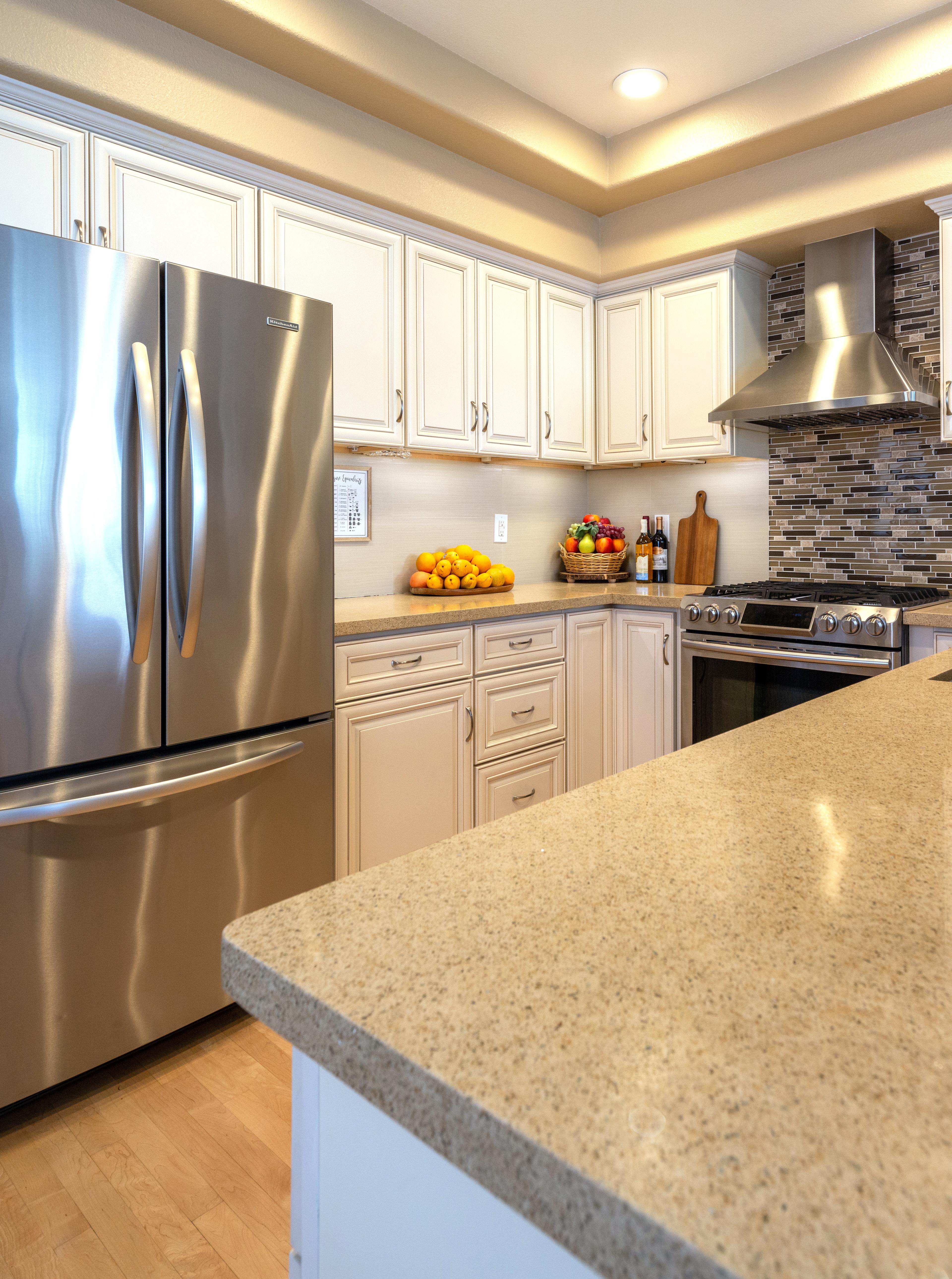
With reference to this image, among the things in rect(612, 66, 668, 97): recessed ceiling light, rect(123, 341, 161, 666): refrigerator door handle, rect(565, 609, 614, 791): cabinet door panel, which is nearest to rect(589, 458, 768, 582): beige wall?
rect(565, 609, 614, 791): cabinet door panel

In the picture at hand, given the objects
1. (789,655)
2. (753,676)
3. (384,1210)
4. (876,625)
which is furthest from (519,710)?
(384,1210)

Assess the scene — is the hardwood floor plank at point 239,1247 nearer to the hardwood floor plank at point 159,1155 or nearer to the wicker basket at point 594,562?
the hardwood floor plank at point 159,1155

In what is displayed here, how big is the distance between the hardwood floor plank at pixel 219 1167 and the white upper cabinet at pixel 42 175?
1925mm

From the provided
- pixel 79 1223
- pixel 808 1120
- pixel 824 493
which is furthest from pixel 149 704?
pixel 824 493

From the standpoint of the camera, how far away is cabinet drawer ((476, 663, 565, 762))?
9.14ft

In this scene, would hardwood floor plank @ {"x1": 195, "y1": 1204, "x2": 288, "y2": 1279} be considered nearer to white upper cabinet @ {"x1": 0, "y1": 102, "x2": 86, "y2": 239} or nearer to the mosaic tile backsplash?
white upper cabinet @ {"x1": 0, "y1": 102, "x2": 86, "y2": 239}

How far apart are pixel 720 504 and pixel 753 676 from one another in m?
1.02

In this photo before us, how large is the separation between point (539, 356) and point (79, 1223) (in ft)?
10.0

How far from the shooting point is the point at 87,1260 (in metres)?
1.35

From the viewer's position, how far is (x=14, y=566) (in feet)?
5.01

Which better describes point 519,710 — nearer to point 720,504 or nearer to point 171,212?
point 720,504

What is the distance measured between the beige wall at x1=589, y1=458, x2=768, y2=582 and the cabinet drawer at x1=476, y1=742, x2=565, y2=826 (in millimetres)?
1181

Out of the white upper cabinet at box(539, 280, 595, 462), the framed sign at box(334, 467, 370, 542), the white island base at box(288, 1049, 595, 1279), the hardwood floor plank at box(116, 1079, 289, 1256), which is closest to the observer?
the white island base at box(288, 1049, 595, 1279)

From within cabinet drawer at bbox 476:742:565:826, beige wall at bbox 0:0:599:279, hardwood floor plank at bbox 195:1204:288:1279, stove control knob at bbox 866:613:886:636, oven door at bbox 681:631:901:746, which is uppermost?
beige wall at bbox 0:0:599:279
